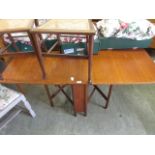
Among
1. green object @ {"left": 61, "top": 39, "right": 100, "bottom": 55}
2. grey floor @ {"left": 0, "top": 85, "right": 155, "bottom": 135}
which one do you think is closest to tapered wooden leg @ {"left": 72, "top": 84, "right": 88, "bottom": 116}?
grey floor @ {"left": 0, "top": 85, "right": 155, "bottom": 135}

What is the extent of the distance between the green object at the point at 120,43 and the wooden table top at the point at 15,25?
0.71m

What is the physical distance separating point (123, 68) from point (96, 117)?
669mm

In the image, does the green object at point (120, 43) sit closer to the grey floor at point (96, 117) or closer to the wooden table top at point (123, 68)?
the wooden table top at point (123, 68)

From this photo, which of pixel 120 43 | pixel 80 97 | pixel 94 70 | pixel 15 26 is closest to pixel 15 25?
pixel 15 26

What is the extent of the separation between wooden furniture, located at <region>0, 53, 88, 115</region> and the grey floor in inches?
12.3

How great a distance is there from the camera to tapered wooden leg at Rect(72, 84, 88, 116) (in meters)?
1.38

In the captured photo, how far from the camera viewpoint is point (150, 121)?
5.33 ft

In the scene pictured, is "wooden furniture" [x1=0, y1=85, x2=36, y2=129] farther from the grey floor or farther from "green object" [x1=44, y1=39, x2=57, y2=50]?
"green object" [x1=44, y1=39, x2=57, y2=50]

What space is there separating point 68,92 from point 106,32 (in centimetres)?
94

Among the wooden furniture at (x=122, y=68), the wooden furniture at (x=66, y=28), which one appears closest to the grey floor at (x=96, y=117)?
the wooden furniture at (x=122, y=68)

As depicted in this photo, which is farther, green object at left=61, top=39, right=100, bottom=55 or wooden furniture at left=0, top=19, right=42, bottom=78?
green object at left=61, top=39, right=100, bottom=55
